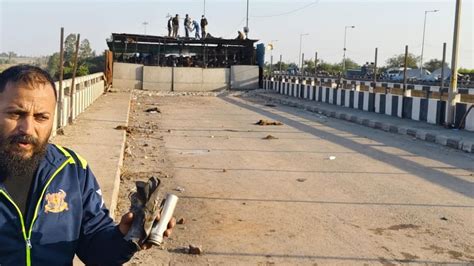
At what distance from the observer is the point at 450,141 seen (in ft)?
44.0

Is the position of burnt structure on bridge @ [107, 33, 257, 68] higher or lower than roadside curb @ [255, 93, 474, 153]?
higher

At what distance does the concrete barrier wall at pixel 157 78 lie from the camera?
1517 inches

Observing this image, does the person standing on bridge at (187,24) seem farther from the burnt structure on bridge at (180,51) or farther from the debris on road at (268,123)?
the debris on road at (268,123)

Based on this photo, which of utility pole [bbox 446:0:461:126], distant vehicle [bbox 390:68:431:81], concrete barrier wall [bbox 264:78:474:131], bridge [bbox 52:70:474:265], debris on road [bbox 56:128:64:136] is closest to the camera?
bridge [bbox 52:70:474:265]

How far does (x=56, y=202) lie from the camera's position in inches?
100

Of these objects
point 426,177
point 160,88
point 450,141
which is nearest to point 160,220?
point 426,177

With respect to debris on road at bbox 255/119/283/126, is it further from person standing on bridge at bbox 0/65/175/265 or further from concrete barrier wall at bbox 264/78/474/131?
person standing on bridge at bbox 0/65/175/265

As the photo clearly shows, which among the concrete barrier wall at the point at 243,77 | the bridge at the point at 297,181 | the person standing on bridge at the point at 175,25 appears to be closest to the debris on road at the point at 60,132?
the bridge at the point at 297,181

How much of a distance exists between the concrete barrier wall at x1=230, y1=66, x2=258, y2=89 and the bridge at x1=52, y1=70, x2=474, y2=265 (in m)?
21.6

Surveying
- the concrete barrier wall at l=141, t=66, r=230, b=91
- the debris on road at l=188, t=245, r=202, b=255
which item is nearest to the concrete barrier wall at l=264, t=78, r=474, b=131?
the concrete barrier wall at l=141, t=66, r=230, b=91

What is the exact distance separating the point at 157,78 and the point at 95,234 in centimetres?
3663

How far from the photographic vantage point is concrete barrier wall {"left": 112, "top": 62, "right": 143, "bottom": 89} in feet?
124

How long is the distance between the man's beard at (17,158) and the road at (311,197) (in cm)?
292

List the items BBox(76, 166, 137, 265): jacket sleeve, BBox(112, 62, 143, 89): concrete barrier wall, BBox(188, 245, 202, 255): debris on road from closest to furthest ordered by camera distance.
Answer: BBox(76, 166, 137, 265): jacket sleeve → BBox(188, 245, 202, 255): debris on road → BBox(112, 62, 143, 89): concrete barrier wall
